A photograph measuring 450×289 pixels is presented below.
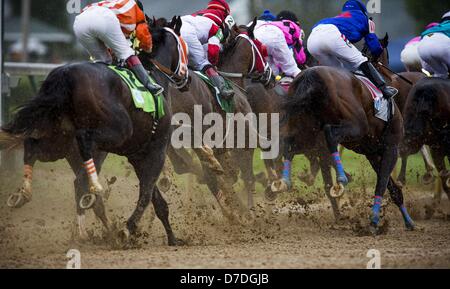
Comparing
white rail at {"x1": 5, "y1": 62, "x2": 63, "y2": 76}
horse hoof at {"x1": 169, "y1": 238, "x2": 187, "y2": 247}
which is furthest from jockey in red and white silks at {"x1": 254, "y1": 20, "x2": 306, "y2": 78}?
white rail at {"x1": 5, "y1": 62, "x2": 63, "y2": 76}

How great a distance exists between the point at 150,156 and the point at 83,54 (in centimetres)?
1405

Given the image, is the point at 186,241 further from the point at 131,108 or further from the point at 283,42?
the point at 283,42

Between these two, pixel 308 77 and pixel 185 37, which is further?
pixel 185 37

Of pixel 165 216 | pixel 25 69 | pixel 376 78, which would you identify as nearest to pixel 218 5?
pixel 376 78

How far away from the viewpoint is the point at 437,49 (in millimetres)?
9875

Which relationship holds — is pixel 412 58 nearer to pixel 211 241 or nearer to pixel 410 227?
pixel 410 227

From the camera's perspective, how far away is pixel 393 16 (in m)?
28.0

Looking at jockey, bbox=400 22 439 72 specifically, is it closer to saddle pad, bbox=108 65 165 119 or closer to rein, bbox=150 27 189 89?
rein, bbox=150 27 189 89

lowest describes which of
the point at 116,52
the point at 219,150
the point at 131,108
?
the point at 219,150

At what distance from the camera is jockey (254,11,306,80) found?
10.5 meters

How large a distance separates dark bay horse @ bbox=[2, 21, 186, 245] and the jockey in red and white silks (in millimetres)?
3096

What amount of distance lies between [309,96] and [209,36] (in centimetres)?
166
